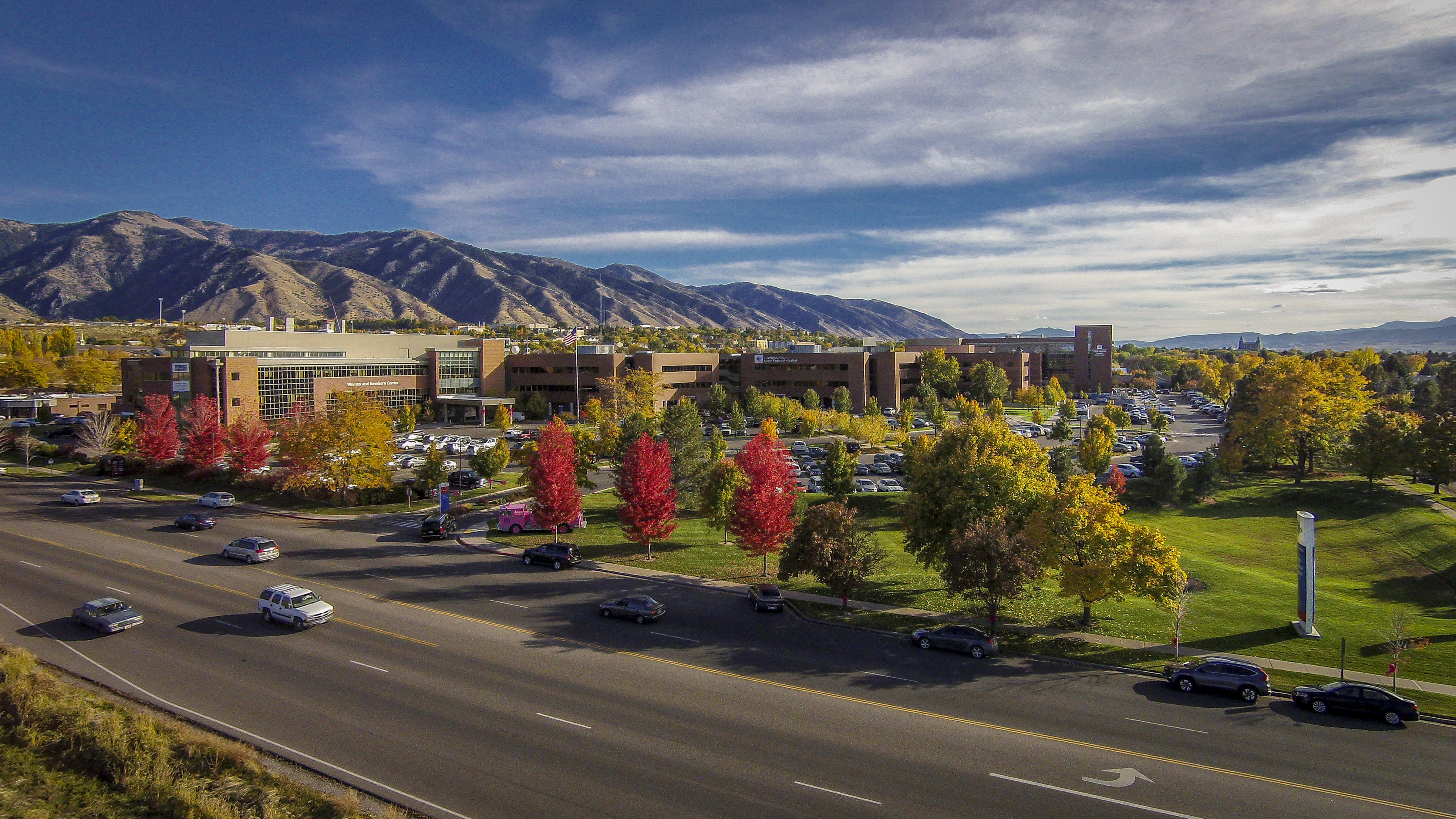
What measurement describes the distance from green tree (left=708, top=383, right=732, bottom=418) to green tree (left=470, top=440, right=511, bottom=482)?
48617 millimetres

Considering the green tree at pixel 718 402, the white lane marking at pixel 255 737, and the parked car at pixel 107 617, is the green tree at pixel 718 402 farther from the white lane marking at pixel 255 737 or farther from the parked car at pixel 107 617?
the white lane marking at pixel 255 737

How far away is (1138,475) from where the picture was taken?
64.6 meters

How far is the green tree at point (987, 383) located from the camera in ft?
395

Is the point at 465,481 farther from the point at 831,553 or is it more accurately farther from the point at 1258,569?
the point at 1258,569

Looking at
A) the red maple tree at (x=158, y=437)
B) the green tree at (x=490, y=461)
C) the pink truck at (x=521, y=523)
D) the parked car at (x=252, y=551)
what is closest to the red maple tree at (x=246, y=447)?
the red maple tree at (x=158, y=437)

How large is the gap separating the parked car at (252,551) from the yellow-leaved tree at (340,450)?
13031mm

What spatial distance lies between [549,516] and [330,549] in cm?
1228

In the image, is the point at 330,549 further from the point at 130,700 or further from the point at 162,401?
the point at 162,401

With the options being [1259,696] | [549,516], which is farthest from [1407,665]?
[549,516]

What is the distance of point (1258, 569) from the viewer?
128 feet

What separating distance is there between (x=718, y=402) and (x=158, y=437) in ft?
214

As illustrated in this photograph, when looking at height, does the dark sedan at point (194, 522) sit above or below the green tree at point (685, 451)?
below

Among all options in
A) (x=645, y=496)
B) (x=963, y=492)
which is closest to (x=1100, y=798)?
(x=963, y=492)

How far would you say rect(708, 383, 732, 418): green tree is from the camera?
4161 inches
